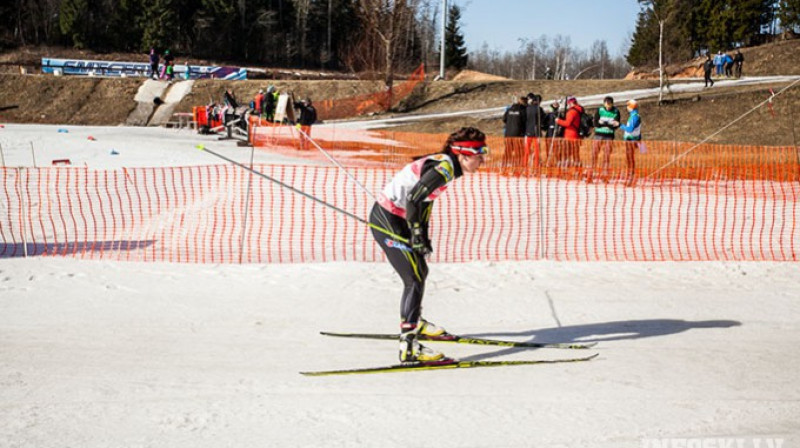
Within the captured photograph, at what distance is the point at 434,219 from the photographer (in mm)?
12695

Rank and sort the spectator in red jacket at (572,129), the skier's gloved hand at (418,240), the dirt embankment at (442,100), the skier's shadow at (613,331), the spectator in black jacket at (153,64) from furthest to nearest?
the spectator in black jacket at (153,64), the dirt embankment at (442,100), the spectator in red jacket at (572,129), the skier's shadow at (613,331), the skier's gloved hand at (418,240)

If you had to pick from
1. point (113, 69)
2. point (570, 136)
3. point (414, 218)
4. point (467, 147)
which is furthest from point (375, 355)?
point (113, 69)

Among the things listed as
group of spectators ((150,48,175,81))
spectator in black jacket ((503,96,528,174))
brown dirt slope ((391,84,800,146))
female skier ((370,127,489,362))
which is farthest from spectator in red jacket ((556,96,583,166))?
group of spectators ((150,48,175,81))

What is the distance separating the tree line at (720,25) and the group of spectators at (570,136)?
142ft

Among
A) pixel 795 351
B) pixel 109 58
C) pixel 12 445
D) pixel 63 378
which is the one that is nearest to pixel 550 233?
pixel 795 351

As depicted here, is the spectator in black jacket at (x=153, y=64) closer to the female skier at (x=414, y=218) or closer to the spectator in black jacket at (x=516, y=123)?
the spectator in black jacket at (x=516, y=123)

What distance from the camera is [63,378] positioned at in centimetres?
546

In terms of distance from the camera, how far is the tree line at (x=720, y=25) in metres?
56.1

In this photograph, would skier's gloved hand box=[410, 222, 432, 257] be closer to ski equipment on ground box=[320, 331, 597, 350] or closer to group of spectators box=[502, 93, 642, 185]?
ski equipment on ground box=[320, 331, 597, 350]

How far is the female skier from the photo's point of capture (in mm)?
5707

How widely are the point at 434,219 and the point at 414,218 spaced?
706 cm

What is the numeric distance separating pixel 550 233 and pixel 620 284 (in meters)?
2.86

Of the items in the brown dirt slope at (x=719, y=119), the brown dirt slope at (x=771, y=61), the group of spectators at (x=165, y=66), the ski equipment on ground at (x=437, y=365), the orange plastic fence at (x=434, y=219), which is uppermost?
the brown dirt slope at (x=771, y=61)

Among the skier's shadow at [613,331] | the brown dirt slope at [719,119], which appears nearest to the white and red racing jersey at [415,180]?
the skier's shadow at [613,331]
